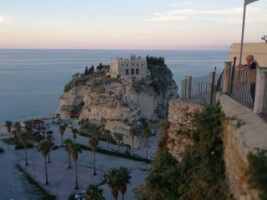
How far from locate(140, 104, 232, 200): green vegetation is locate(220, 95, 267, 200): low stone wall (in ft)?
1.20

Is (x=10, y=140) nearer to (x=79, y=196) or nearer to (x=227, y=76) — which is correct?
(x=79, y=196)

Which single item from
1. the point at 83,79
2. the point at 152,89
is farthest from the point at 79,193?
the point at 83,79

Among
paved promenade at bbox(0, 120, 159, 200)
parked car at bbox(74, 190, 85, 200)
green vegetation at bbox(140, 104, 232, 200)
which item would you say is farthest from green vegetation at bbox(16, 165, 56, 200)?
green vegetation at bbox(140, 104, 232, 200)

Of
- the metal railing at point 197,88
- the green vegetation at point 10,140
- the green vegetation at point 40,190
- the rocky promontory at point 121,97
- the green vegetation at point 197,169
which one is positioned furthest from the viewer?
the rocky promontory at point 121,97

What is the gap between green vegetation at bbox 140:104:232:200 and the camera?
233 inches

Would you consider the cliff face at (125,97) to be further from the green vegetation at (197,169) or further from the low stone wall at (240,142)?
the low stone wall at (240,142)

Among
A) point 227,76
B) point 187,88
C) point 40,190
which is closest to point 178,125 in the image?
point 187,88

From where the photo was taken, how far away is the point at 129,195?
94.8 feet

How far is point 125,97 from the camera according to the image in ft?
188

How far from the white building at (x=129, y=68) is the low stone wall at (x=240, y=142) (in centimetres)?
5560

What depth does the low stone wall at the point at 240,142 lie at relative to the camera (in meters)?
4.10

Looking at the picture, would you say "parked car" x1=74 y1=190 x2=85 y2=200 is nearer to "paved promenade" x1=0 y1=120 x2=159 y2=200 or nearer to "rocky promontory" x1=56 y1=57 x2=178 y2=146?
"paved promenade" x1=0 y1=120 x2=159 y2=200

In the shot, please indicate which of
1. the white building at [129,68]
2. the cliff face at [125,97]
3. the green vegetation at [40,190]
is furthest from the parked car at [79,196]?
the white building at [129,68]

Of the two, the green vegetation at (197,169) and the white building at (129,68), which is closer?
the green vegetation at (197,169)
